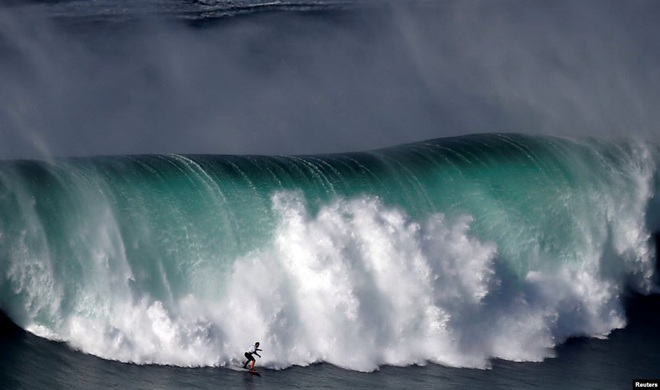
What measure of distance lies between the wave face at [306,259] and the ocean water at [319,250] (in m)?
0.04

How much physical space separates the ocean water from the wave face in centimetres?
4

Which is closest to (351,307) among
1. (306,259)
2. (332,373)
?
(306,259)

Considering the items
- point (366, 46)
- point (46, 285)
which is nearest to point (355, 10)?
point (366, 46)

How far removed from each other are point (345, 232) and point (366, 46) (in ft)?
46.9

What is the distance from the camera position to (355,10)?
3453 centimetres

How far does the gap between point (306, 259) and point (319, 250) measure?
0.26 m

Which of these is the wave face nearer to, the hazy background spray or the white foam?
the white foam

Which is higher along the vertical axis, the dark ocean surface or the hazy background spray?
the hazy background spray

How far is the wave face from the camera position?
53.9 ft

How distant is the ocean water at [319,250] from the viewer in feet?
53.5

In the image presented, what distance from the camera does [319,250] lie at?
58.4 feet

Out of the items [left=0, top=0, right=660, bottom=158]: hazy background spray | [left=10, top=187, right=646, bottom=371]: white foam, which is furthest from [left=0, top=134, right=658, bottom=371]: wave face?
[left=0, top=0, right=660, bottom=158]: hazy background spray

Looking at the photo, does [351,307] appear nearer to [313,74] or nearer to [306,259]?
[306,259]

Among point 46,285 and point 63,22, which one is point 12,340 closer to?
point 46,285
